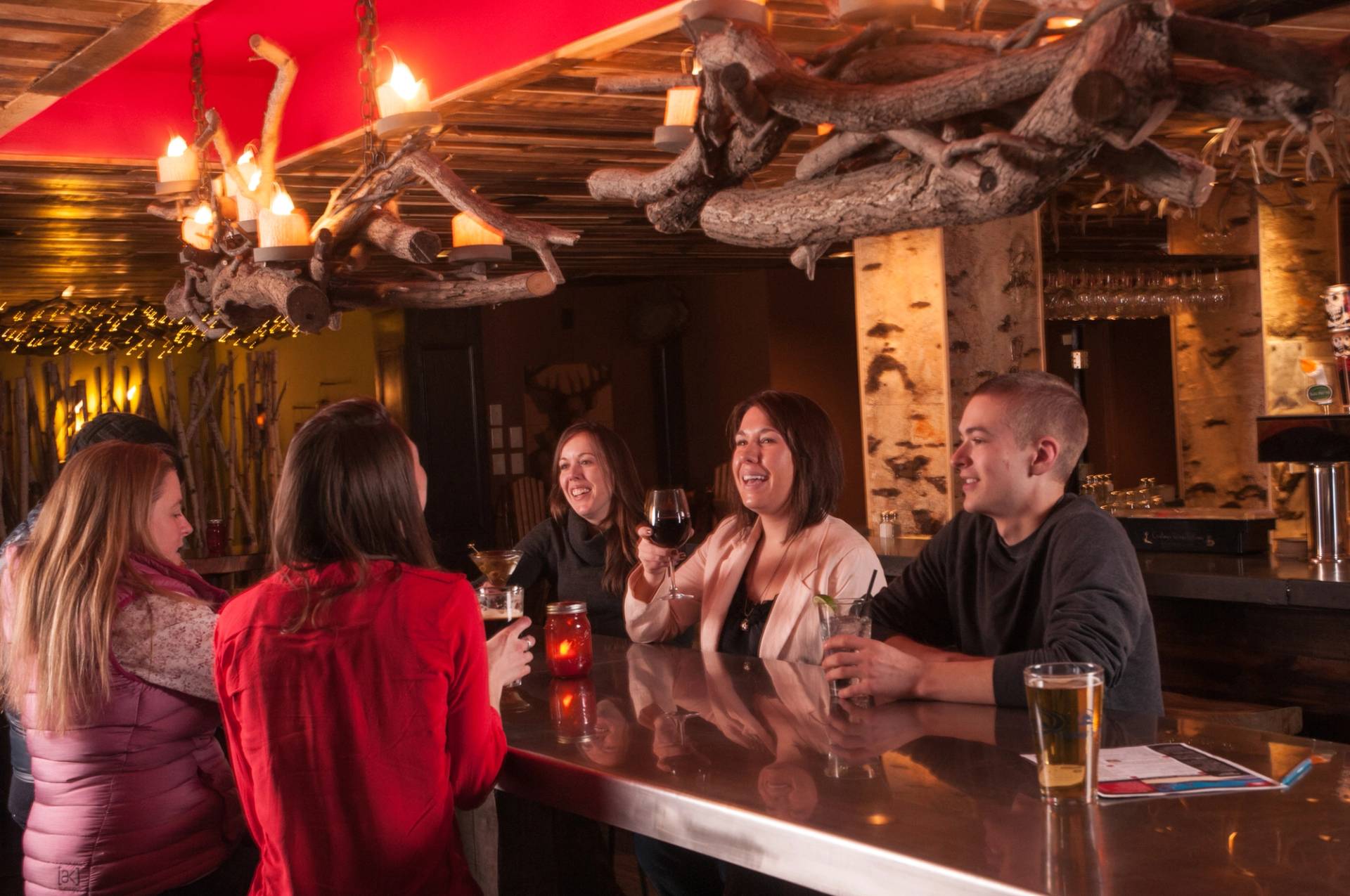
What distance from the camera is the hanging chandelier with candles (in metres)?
3.15

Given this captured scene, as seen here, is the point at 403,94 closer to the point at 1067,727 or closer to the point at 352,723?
the point at 352,723

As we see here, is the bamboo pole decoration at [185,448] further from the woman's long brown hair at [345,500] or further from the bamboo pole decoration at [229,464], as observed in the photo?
the woman's long brown hair at [345,500]

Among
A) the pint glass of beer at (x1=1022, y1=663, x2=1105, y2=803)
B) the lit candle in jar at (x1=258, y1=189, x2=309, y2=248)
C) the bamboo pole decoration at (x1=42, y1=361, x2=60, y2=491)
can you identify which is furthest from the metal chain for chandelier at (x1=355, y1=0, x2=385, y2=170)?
the bamboo pole decoration at (x1=42, y1=361, x2=60, y2=491)

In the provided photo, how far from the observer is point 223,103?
498 centimetres

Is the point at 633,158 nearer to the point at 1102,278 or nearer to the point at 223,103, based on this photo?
the point at 223,103

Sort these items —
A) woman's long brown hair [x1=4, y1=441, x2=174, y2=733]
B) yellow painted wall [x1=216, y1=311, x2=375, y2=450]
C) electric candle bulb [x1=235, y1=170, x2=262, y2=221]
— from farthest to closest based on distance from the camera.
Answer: yellow painted wall [x1=216, y1=311, x2=375, y2=450] < electric candle bulb [x1=235, y1=170, x2=262, y2=221] < woman's long brown hair [x1=4, y1=441, x2=174, y2=733]

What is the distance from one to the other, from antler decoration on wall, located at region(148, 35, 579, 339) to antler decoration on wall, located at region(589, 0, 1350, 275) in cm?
82

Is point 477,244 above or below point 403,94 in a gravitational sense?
below

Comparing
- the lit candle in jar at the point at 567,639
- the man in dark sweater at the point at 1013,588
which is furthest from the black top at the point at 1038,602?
the lit candle in jar at the point at 567,639

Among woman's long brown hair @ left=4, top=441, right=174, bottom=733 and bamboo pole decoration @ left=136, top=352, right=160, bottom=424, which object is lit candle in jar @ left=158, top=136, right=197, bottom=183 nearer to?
woman's long brown hair @ left=4, top=441, right=174, bottom=733

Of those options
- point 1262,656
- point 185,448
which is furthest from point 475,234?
point 185,448

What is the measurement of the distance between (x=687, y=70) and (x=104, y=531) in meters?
1.72

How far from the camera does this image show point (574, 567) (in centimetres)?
398

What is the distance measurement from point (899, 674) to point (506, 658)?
68 centimetres
